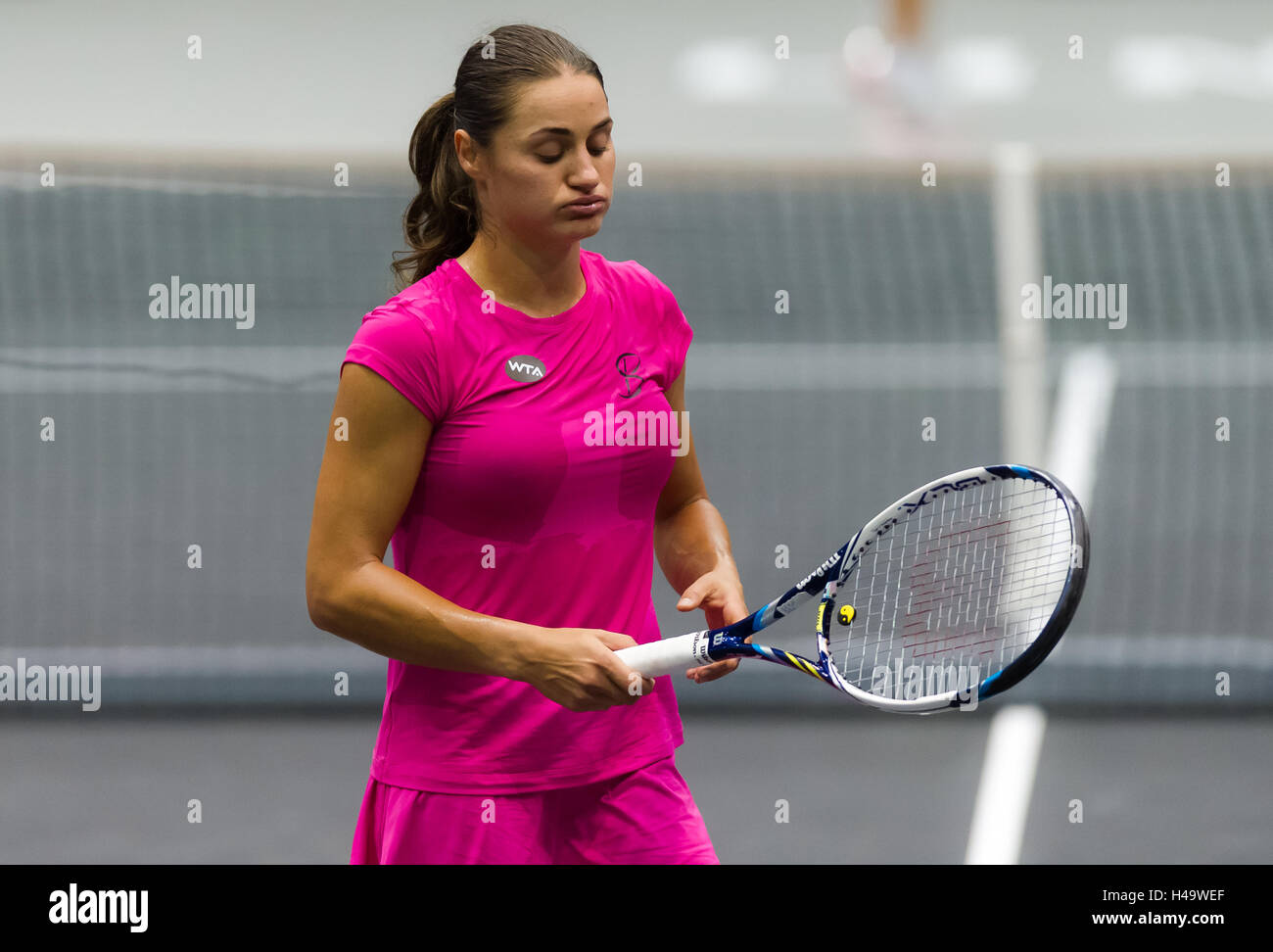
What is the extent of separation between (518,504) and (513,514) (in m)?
0.02

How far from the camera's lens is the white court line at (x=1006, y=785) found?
429 centimetres

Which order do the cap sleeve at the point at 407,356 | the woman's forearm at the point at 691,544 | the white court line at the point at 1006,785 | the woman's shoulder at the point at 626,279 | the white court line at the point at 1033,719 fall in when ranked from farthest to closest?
1. the white court line at the point at 1033,719
2. the white court line at the point at 1006,785
3. the woman's forearm at the point at 691,544
4. the woman's shoulder at the point at 626,279
5. the cap sleeve at the point at 407,356

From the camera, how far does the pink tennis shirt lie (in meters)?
1.85

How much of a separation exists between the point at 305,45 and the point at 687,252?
6.39 ft

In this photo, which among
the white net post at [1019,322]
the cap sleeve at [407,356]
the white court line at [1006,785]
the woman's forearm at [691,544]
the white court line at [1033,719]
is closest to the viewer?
the cap sleeve at [407,356]

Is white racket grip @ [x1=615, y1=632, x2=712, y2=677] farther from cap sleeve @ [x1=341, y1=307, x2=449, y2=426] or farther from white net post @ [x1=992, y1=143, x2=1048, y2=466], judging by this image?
white net post @ [x1=992, y1=143, x2=1048, y2=466]

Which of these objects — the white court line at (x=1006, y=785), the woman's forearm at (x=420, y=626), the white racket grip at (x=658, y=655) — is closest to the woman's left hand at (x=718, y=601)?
the white racket grip at (x=658, y=655)

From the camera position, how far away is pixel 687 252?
6.03m

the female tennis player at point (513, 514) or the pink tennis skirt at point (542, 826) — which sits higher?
the female tennis player at point (513, 514)

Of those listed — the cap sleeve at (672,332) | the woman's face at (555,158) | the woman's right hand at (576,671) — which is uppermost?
the woman's face at (555,158)

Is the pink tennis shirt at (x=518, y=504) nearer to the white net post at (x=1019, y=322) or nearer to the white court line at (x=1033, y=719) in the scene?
the white court line at (x=1033, y=719)

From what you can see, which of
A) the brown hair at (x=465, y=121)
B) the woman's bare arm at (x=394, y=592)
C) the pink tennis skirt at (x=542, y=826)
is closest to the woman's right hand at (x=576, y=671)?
the woman's bare arm at (x=394, y=592)

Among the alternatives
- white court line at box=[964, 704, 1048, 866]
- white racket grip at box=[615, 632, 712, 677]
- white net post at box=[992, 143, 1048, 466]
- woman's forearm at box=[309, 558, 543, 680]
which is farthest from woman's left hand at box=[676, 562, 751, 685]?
white net post at box=[992, 143, 1048, 466]

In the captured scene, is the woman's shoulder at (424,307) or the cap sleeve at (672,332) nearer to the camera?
the woman's shoulder at (424,307)
